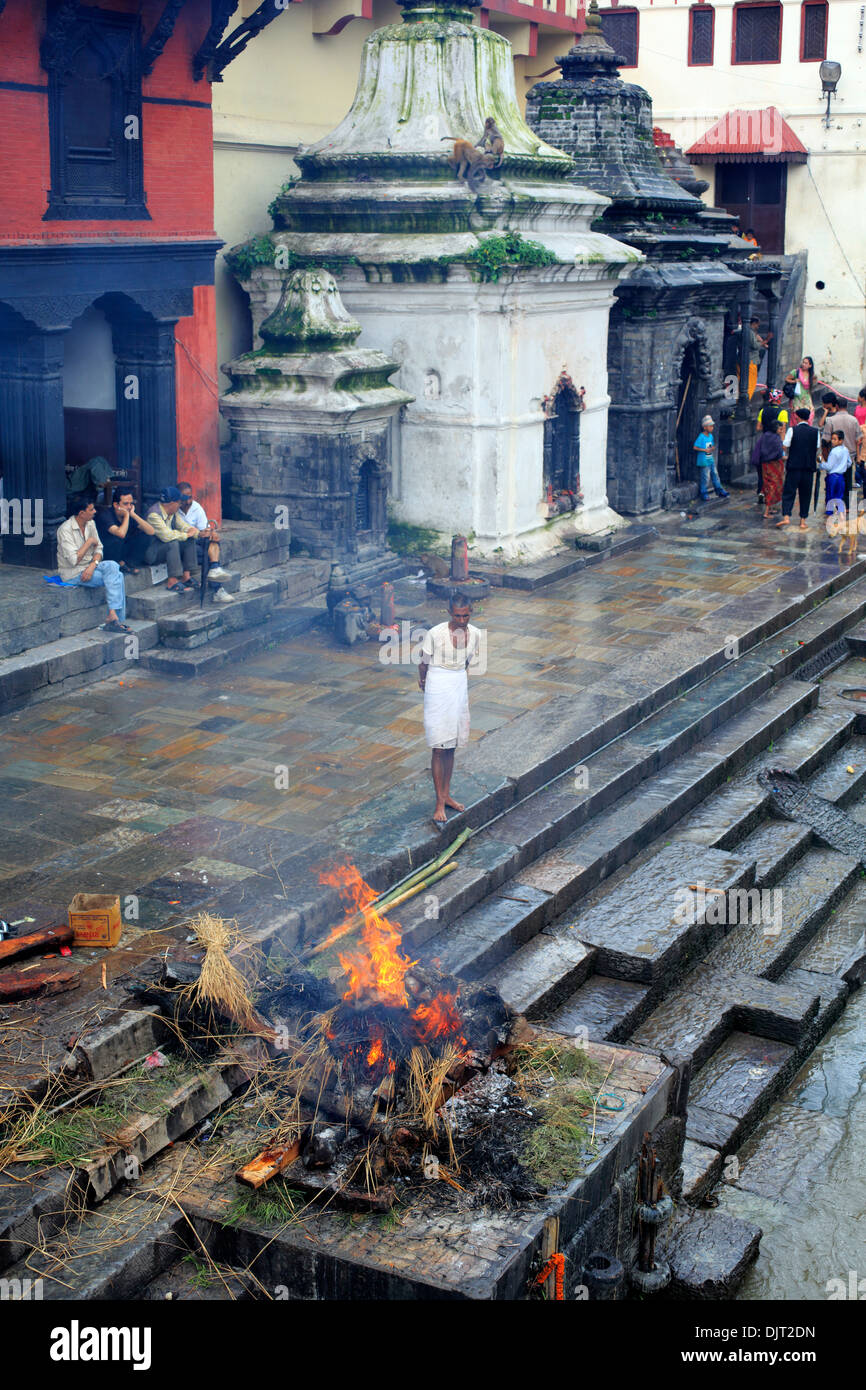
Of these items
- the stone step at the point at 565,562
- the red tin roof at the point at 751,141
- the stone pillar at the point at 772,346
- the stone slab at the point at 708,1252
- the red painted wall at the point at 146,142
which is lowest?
the stone slab at the point at 708,1252

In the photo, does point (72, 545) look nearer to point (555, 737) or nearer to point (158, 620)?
point (158, 620)

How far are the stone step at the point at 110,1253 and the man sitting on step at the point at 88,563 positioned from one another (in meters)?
6.78

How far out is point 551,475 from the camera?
16281 millimetres

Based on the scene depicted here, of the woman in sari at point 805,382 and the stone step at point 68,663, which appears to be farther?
the woman in sari at point 805,382

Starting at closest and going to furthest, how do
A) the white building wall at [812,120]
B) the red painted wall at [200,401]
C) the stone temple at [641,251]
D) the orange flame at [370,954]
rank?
the orange flame at [370,954]
the red painted wall at [200,401]
the stone temple at [641,251]
the white building wall at [812,120]

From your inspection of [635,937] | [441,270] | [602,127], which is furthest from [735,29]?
[635,937]

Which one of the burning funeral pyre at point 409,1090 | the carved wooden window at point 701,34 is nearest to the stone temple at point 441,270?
the burning funeral pyre at point 409,1090

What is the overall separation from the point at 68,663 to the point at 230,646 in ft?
4.98

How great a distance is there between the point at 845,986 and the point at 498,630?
5281 mm

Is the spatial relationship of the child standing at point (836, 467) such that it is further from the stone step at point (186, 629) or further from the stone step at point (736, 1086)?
the stone step at point (736, 1086)

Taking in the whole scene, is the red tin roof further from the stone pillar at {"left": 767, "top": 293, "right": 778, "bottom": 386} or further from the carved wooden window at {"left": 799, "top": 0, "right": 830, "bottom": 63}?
the stone pillar at {"left": 767, "top": 293, "right": 778, "bottom": 386}

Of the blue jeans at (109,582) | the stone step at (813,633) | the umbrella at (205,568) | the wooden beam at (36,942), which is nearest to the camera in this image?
the wooden beam at (36,942)

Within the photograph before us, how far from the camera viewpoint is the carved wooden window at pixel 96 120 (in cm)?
1155
